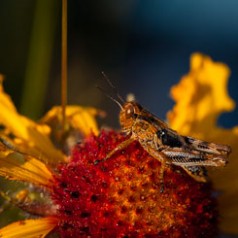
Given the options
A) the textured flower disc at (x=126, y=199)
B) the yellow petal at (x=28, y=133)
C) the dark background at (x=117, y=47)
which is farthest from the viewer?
the dark background at (x=117, y=47)

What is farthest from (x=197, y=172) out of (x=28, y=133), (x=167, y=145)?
(x=28, y=133)

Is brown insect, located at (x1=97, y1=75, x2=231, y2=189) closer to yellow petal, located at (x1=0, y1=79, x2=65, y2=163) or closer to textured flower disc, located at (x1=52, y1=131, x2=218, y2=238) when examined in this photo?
textured flower disc, located at (x1=52, y1=131, x2=218, y2=238)

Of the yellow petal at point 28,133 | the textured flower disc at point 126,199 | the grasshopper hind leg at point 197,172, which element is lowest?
the textured flower disc at point 126,199

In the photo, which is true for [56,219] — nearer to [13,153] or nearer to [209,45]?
[13,153]

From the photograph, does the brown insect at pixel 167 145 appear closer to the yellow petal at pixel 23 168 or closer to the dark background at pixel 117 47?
the yellow petal at pixel 23 168

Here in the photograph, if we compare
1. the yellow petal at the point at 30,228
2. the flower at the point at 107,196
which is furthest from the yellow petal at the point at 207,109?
the yellow petal at the point at 30,228

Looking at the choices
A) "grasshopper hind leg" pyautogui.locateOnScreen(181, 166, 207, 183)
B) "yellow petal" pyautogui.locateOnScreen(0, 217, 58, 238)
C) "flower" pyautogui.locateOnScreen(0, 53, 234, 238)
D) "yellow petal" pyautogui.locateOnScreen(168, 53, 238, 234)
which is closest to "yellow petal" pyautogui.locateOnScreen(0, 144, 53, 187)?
"flower" pyautogui.locateOnScreen(0, 53, 234, 238)

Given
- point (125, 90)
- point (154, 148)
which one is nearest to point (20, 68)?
point (125, 90)
